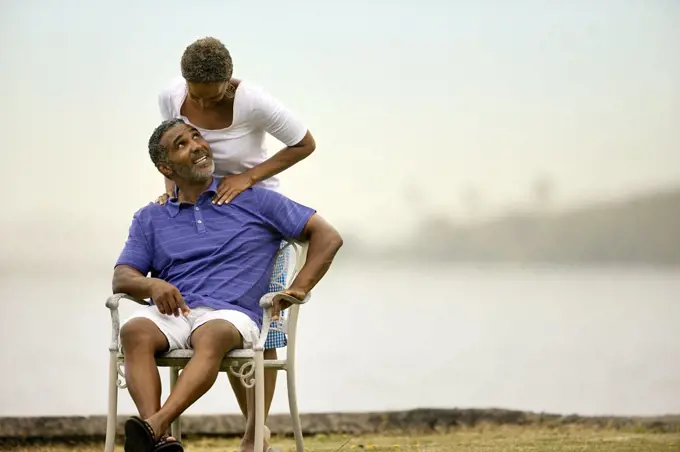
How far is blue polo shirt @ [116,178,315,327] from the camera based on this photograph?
342cm

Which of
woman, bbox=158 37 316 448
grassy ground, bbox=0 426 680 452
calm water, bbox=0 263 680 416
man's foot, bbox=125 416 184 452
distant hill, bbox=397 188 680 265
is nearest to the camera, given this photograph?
man's foot, bbox=125 416 184 452

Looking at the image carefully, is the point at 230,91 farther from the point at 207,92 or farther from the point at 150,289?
the point at 150,289

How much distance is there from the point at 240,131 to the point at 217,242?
360 mm

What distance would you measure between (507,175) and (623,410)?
4.01 feet

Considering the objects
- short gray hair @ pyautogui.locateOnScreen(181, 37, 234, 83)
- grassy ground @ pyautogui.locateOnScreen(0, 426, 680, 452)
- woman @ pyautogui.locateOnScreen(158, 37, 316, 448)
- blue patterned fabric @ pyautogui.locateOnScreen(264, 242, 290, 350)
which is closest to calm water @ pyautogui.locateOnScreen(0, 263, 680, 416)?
grassy ground @ pyautogui.locateOnScreen(0, 426, 680, 452)

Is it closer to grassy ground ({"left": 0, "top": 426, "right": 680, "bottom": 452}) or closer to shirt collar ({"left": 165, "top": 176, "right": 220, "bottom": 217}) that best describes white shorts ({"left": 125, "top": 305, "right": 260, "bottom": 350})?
shirt collar ({"left": 165, "top": 176, "right": 220, "bottom": 217})

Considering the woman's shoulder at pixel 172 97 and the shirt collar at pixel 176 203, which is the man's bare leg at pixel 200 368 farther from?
the woman's shoulder at pixel 172 97

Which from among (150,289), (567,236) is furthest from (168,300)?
(567,236)

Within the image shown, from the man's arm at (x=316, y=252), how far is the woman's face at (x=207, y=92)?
45cm

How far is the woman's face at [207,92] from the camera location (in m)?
3.35

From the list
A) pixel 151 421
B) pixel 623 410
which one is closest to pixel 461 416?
pixel 623 410

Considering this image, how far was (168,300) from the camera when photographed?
3.27 metres

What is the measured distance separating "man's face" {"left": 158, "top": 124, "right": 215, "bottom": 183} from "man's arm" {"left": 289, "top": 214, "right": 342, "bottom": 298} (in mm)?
347

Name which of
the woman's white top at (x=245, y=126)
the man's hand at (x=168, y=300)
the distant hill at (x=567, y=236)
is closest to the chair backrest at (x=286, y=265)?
the woman's white top at (x=245, y=126)
